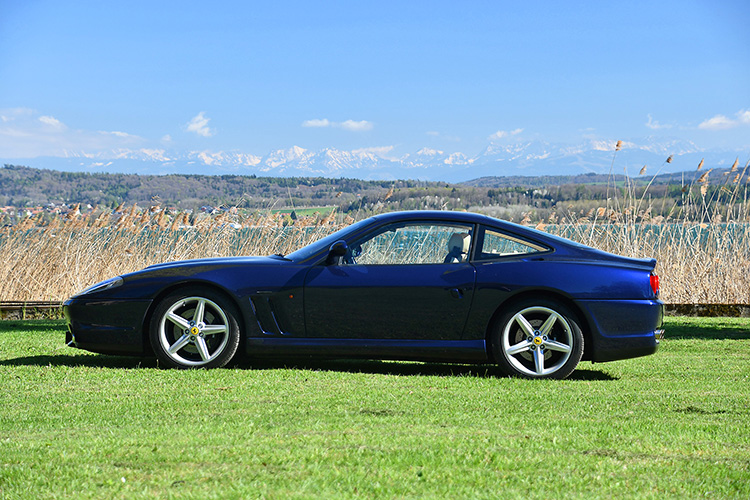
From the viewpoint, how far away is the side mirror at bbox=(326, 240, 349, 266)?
7023 mm

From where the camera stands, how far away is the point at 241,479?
363 centimetres

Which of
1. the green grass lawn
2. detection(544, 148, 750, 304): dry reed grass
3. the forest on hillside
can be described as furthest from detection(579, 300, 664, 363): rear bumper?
the forest on hillside

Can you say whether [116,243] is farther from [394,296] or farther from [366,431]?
[366,431]

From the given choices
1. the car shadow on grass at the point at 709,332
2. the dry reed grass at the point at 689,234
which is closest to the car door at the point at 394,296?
the car shadow on grass at the point at 709,332

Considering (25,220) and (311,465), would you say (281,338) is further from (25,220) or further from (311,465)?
(25,220)

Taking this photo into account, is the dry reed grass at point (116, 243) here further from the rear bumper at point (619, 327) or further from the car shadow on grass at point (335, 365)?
the rear bumper at point (619, 327)

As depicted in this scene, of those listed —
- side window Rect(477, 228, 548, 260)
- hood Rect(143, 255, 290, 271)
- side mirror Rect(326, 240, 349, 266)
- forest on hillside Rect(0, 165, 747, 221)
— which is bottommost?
hood Rect(143, 255, 290, 271)

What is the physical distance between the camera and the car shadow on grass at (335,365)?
727cm

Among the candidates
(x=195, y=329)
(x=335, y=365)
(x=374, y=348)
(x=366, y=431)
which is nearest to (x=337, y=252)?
(x=374, y=348)

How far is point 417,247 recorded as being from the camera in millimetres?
7461

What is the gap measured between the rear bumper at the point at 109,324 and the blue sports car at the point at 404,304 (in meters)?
0.01

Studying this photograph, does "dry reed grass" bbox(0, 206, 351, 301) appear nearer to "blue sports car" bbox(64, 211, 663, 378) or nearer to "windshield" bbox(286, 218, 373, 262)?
"blue sports car" bbox(64, 211, 663, 378)

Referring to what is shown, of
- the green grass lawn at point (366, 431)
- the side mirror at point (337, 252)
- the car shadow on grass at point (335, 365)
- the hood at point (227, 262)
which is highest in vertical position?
the side mirror at point (337, 252)

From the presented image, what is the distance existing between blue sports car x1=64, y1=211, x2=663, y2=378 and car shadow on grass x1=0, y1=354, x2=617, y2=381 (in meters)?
0.25
